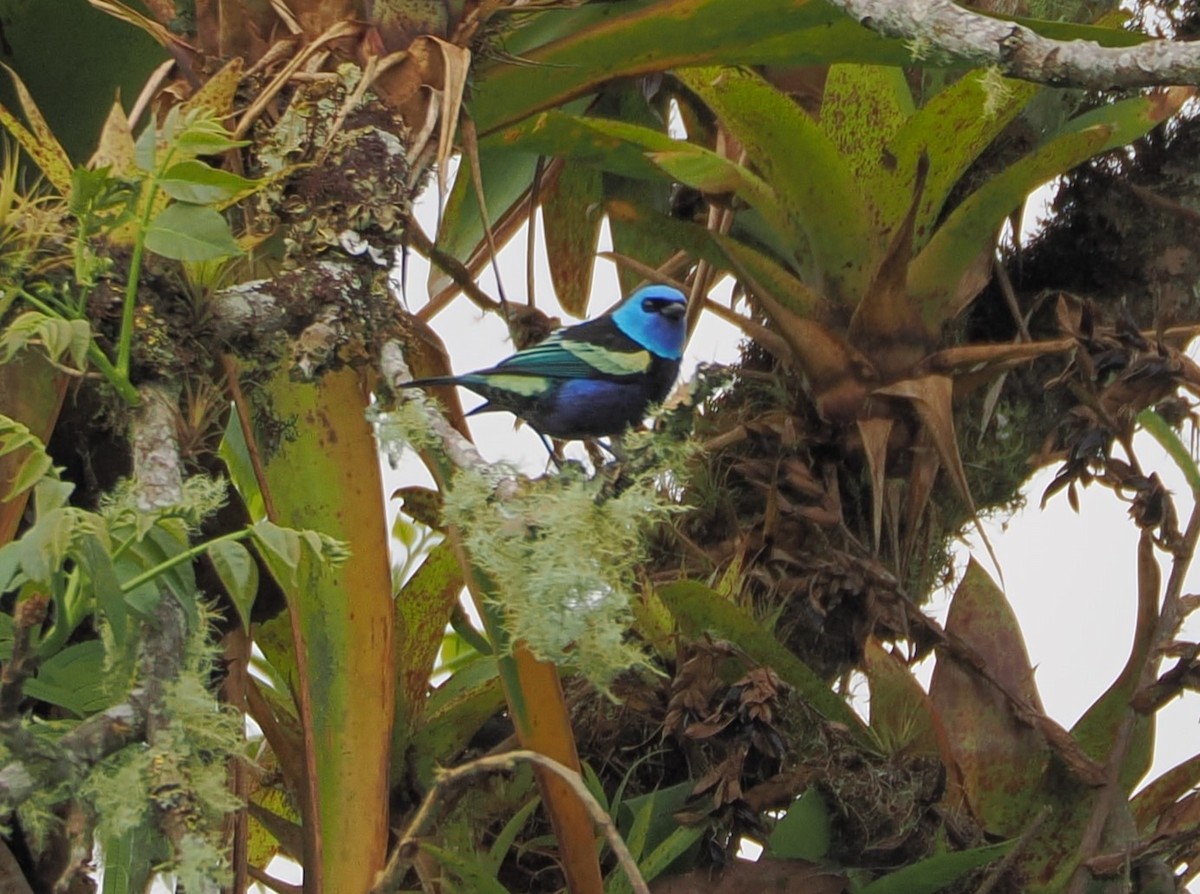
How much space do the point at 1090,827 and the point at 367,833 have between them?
593 mm

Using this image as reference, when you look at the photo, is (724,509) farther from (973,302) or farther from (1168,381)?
(1168,381)

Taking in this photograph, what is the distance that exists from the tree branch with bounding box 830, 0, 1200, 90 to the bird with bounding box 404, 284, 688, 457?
34 centimetres

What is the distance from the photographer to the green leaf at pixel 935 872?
124 cm

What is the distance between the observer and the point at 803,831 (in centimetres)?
130

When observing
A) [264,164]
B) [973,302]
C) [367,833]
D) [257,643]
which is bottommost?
[367,833]

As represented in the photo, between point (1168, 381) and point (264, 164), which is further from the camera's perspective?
point (1168, 381)

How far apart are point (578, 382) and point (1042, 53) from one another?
1.34 ft

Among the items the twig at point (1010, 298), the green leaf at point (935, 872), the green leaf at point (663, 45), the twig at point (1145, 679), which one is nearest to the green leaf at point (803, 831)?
the green leaf at point (935, 872)

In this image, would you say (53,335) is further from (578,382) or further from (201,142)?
(578,382)

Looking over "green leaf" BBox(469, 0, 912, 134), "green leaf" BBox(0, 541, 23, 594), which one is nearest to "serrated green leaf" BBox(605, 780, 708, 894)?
"green leaf" BBox(469, 0, 912, 134)

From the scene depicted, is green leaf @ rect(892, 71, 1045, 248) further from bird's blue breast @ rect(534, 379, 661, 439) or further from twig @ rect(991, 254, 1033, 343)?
bird's blue breast @ rect(534, 379, 661, 439)

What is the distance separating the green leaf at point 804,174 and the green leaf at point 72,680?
665mm

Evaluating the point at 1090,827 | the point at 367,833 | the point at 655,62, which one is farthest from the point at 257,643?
the point at 1090,827

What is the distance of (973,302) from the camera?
5.10 feet
